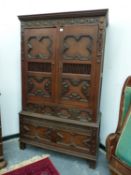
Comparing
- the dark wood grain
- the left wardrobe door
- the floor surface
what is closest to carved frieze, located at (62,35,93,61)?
the left wardrobe door

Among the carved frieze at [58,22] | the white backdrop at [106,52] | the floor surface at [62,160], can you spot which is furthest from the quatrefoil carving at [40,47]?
the floor surface at [62,160]

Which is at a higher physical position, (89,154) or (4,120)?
(4,120)

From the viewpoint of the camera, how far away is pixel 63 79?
1.94 metres

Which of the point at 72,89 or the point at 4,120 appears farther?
the point at 4,120

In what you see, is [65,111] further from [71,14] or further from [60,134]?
[71,14]

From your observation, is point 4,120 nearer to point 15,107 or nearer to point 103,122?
point 15,107

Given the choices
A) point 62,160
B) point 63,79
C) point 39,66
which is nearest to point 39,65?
point 39,66

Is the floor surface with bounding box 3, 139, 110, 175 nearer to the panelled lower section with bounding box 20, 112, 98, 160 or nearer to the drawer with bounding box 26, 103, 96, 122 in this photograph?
the panelled lower section with bounding box 20, 112, 98, 160

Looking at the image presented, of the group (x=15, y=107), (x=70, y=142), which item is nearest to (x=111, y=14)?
(x=70, y=142)

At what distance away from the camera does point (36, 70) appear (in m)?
2.06

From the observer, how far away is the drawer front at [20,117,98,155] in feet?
6.36

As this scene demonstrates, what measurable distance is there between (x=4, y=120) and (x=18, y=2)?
168 cm

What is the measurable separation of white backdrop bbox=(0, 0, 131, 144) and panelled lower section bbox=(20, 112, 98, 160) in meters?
0.44

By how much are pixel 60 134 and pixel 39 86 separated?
2.14 feet
